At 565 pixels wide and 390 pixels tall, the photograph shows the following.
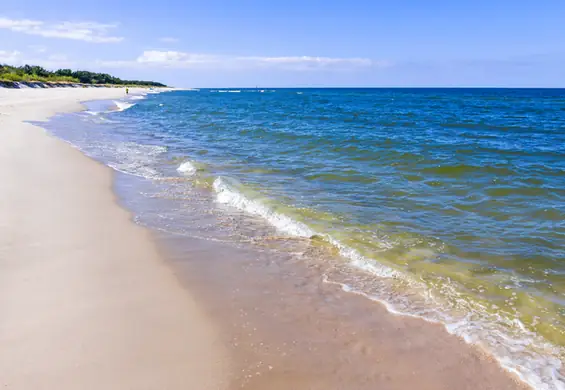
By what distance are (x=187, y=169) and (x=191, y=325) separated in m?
9.63

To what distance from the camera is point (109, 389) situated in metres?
3.64

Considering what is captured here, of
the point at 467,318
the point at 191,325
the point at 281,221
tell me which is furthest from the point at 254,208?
the point at 467,318

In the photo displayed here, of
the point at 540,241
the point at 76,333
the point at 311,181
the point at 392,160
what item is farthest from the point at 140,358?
the point at 392,160

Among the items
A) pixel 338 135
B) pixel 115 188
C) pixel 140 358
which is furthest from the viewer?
pixel 338 135

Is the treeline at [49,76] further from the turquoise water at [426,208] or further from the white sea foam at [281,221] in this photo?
the white sea foam at [281,221]

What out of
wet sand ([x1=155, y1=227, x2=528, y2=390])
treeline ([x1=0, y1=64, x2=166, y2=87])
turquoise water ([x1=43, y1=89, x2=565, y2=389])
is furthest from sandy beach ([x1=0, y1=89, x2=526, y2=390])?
treeline ([x1=0, y1=64, x2=166, y2=87])

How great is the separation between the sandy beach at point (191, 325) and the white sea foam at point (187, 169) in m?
5.83

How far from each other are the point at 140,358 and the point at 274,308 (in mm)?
1726

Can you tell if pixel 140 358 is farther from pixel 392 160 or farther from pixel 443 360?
pixel 392 160

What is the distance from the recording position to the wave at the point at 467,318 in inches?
166

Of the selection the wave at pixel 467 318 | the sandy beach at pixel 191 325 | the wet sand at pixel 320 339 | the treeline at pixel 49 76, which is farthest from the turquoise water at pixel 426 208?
the treeline at pixel 49 76

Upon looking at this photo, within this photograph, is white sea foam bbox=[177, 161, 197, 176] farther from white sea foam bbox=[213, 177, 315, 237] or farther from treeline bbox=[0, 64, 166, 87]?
treeline bbox=[0, 64, 166, 87]

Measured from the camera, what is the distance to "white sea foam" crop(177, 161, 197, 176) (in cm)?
1344

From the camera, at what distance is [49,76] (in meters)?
80.9
